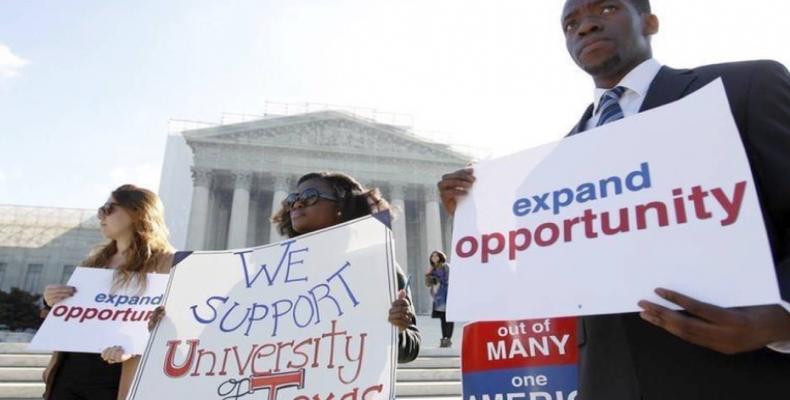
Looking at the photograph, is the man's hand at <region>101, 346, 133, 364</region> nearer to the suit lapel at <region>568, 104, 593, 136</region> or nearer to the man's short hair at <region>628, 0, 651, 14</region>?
the suit lapel at <region>568, 104, 593, 136</region>

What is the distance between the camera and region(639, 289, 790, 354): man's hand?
1.17 meters

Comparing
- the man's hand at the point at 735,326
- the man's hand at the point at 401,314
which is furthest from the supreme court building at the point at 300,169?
the man's hand at the point at 735,326

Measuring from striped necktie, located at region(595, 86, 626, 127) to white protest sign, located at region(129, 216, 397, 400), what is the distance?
1.09 m

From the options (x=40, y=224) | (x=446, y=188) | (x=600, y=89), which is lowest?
(x=446, y=188)

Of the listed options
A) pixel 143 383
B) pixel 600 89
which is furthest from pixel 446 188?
pixel 143 383

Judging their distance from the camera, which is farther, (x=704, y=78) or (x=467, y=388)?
(x=467, y=388)

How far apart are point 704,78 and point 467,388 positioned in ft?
6.36

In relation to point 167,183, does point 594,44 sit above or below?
below

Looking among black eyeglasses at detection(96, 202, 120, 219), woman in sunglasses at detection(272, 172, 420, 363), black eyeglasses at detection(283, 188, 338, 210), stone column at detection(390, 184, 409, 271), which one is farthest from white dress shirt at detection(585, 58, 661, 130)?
stone column at detection(390, 184, 409, 271)

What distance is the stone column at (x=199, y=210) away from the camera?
3222 cm

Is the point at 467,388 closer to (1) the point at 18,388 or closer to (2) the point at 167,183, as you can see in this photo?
(1) the point at 18,388

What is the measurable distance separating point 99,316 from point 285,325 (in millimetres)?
1569

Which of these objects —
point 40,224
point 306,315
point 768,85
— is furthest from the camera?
point 40,224

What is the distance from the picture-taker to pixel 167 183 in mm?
45000
